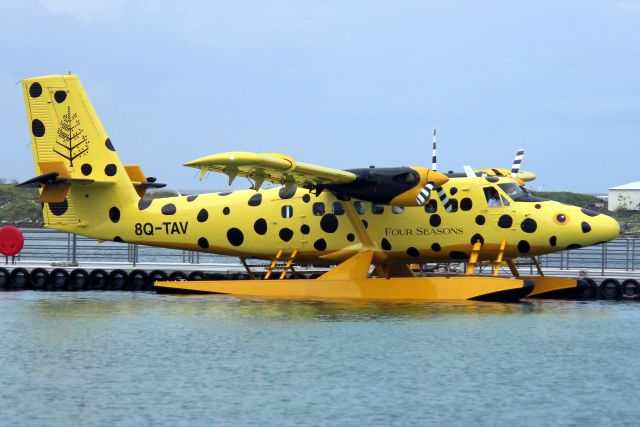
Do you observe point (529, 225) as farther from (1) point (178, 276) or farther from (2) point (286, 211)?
(1) point (178, 276)

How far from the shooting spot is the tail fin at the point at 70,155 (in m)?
35.2

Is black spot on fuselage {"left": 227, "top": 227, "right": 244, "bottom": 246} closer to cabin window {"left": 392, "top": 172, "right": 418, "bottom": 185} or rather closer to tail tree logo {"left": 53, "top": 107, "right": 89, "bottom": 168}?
tail tree logo {"left": 53, "top": 107, "right": 89, "bottom": 168}

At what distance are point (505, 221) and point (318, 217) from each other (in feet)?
17.2

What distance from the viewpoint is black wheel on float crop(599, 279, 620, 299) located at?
119ft

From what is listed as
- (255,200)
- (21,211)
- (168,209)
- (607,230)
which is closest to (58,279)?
(168,209)

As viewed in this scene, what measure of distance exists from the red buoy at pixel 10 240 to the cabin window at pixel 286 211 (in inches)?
431

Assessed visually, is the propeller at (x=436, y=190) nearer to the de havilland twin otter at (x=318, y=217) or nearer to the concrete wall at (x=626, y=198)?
the de havilland twin otter at (x=318, y=217)

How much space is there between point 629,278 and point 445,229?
9.05 m

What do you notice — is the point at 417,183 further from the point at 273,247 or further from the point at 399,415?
the point at 399,415

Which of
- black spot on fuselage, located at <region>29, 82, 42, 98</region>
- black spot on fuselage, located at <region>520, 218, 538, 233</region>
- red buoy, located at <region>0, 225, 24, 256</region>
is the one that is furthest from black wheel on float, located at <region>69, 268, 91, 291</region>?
black spot on fuselage, located at <region>520, 218, 538, 233</region>

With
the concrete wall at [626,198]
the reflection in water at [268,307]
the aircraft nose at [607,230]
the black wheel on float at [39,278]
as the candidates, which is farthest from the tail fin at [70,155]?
the concrete wall at [626,198]

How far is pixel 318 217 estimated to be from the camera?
33969mm

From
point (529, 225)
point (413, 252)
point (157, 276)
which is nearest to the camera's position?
point (529, 225)

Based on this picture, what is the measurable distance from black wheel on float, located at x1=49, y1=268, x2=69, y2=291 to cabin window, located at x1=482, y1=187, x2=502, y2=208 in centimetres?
1442
